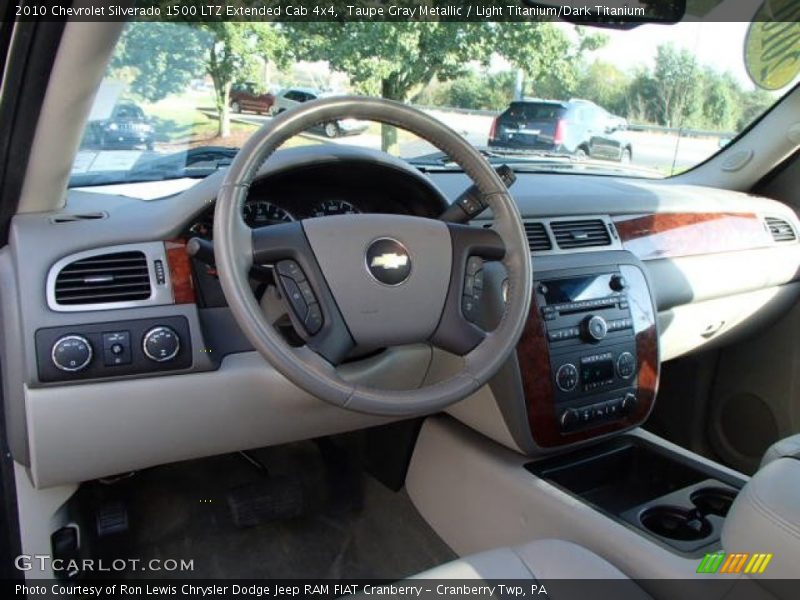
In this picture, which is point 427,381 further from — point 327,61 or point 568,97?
point 568,97

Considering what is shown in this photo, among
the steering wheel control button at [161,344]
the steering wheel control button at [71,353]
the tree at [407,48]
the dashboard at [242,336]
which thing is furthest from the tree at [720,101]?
the steering wheel control button at [71,353]

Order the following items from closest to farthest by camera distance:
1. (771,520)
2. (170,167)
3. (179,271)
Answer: (771,520) → (179,271) → (170,167)

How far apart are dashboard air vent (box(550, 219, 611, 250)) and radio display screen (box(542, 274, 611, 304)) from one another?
0.44ft

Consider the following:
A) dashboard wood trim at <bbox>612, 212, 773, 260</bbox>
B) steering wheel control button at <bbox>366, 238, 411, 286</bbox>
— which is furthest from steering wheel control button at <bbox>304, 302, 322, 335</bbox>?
dashboard wood trim at <bbox>612, 212, 773, 260</bbox>

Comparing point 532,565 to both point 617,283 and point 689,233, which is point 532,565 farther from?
point 689,233

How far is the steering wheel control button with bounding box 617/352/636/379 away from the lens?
2.19m

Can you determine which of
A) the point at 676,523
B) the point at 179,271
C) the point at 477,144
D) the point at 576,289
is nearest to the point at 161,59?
the point at 179,271

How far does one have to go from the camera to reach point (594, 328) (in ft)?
6.93

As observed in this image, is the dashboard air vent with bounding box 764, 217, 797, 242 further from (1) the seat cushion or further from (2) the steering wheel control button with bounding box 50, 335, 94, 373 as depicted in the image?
(2) the steering wheel control button with bounding box 50, 335, 94, 373

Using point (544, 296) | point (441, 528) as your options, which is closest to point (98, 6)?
point (544, 296)

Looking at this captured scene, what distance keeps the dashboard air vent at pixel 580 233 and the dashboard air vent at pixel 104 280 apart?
1266mm

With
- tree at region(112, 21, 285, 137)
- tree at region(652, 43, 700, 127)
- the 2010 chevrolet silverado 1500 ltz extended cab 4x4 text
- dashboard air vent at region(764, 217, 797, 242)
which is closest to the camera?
the 2010 chevrolet silverado 1500 ltz extended cab 4x4 text

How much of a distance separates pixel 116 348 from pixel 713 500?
1.64m

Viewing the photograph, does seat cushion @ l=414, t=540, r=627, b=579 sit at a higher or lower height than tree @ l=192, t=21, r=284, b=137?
lower
